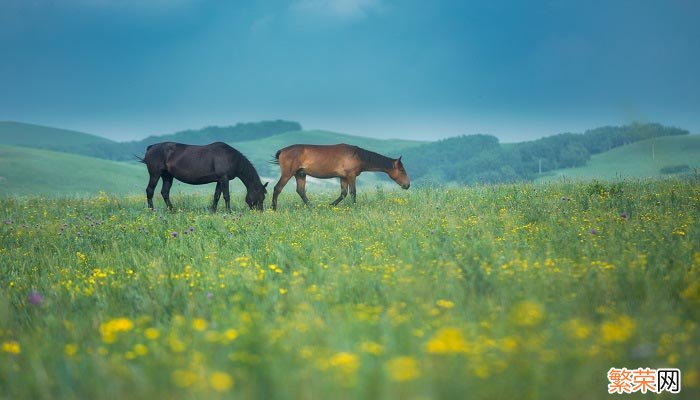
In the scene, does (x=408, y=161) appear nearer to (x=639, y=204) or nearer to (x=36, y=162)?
(x=36, y=162)

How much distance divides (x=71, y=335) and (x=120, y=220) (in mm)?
10425

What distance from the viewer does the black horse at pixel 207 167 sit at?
16.9 meters

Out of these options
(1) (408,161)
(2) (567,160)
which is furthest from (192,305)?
(1) (408,161)

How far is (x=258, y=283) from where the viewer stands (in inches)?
265

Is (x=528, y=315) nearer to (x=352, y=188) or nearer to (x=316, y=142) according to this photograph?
(x=352, y=188)

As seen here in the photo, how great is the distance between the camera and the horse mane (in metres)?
18.3

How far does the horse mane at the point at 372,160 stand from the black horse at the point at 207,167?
3.60 meters

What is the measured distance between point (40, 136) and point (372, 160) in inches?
7301

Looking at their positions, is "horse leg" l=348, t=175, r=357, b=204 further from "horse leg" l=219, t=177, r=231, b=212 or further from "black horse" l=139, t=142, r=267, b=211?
"horse leg" l=219, t=177, r=231, b=212

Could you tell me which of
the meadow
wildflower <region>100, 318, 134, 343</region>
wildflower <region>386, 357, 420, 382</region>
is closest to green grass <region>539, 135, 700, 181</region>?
the meadow

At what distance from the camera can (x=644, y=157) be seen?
8538 cm

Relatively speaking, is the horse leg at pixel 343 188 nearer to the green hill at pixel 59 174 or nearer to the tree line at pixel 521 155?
the green hill at pixel 59 174

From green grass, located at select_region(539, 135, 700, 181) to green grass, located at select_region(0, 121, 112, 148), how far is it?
14760 centimetres

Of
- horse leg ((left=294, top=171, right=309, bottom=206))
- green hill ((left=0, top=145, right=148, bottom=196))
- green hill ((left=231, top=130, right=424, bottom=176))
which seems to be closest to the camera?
horse leg ((left=294, top=171, right=309, bottom=206))
